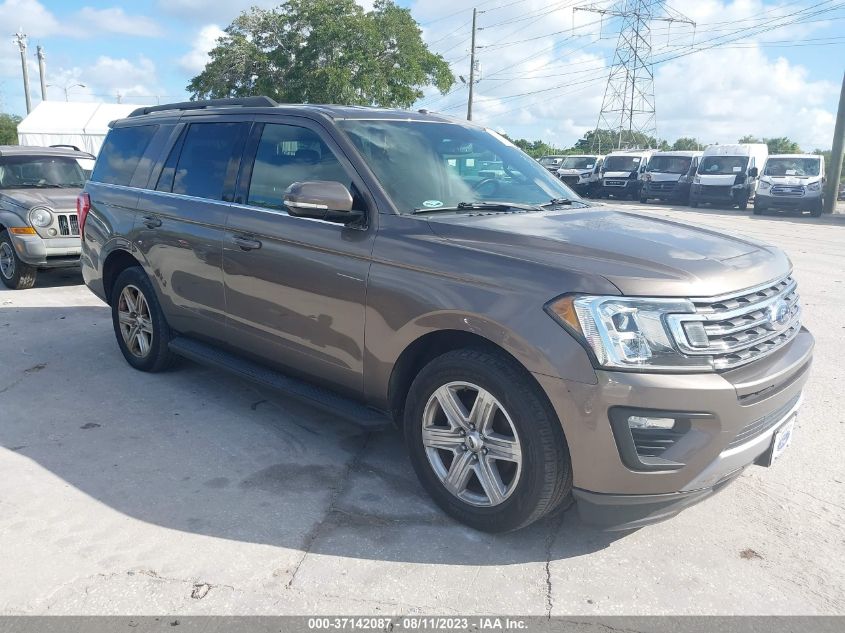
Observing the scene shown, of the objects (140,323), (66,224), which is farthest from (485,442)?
(66,224)

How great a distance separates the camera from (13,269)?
29.0 feet

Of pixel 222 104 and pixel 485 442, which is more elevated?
pixel 222 104

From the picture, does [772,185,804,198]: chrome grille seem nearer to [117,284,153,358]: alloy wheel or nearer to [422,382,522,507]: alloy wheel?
[117,284,153,358]: alloy wheel

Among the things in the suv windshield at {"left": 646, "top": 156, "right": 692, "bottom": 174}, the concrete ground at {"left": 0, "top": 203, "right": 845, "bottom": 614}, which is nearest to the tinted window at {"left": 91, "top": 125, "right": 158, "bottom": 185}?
the concrete ground at {"left": 0, "top": 203, "right": 845, "bottom": 614}

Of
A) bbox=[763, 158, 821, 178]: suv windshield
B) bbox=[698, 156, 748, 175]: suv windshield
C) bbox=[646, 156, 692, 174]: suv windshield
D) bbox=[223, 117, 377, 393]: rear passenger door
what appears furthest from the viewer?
bbox=[646, 156, 692, 174]: suv windshield

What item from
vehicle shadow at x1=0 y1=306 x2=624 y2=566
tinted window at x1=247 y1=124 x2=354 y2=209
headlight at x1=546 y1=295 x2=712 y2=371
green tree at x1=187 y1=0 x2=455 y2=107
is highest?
green tree at x1=187 y1=0 x2=455 y2=107

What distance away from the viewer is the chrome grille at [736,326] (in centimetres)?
274

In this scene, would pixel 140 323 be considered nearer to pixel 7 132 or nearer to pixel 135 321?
pixel 135 321

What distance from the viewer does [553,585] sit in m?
2.93

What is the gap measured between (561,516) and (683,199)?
90.8 ft

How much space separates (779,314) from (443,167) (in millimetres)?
1906

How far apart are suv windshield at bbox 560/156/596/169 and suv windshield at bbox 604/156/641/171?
167cm

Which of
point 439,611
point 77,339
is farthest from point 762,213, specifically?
point 439,611

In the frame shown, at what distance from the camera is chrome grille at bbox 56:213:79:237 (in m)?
8.78
